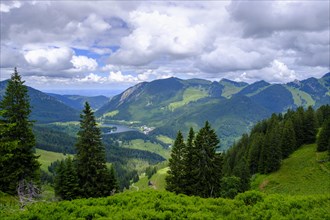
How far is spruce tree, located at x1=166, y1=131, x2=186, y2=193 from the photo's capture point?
5321 cm

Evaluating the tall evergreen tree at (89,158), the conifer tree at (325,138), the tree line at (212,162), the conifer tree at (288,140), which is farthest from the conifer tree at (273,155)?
the tall evergreen tree at (89,158)

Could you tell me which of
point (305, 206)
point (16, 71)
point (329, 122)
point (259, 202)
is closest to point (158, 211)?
point (259, 202)

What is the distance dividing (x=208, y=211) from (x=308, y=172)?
70.8m

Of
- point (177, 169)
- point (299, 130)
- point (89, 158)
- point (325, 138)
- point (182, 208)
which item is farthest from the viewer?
point (299, 130)

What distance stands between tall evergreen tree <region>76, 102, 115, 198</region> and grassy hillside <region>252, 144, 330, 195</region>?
1719 inches

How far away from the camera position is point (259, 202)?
19828mm

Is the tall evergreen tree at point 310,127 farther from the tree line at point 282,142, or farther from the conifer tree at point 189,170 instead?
the conifer tree at point 189,170

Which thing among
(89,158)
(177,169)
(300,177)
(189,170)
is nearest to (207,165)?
(189,170)

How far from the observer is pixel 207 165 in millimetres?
53094

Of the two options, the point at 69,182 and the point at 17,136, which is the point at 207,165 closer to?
the point at 69,182

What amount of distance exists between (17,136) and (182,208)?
108 feet

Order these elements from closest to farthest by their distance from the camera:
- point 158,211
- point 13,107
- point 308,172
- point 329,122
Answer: point 158,211 < point 13,107 < point 308,172 < point 329,122

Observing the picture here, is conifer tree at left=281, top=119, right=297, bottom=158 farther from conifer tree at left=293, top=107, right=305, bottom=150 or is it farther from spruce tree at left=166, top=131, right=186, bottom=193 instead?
spruce tree at left=166, top=131, right=186, bottom=193

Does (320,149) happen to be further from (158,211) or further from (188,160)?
(158,211)
